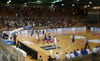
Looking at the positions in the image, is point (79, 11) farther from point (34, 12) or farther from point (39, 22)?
point (39, 22)

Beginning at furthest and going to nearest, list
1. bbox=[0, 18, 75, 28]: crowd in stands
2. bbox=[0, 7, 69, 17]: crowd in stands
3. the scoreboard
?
1. the scoreboard
2. bbox=[0, 7, 69, 17]: crowd in stands
3. bbox=[0, 18, 75, 28]: crowd in stands

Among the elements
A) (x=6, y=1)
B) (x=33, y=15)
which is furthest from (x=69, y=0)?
(x=6, y=1)

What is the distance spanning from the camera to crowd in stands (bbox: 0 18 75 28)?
116 ft

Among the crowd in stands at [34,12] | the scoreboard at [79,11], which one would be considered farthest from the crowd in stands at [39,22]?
the scoreboard at [79,11]

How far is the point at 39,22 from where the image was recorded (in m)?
39.5

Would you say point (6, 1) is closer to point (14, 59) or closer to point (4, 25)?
point (4, 25)

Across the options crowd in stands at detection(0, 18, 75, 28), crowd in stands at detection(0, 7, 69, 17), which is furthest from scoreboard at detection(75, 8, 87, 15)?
crowd in stands at detection(0, 18, 75, 28)

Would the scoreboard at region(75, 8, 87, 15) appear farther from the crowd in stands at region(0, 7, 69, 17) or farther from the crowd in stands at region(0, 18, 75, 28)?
the crowd in stands at region(0, 18, 75, 28)

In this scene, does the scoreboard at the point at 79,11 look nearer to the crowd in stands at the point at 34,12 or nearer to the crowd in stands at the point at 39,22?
the crowd in stands at the point at 34,12

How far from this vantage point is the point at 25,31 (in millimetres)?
33375

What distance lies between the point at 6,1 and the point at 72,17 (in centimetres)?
2430

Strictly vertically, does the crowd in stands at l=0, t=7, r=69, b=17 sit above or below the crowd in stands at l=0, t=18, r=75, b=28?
above

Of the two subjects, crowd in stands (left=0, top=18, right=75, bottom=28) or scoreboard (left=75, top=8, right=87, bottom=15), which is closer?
crowd in stands (left=0, top=18, right=75, bottom=28)

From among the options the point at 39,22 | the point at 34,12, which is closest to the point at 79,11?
the point at 34,12
